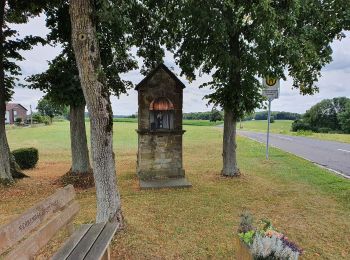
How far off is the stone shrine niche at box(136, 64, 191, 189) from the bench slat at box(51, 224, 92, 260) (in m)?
6.34

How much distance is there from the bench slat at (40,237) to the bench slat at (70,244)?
0.71 ft

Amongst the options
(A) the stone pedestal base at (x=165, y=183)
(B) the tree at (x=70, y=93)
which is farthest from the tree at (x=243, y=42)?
(B) the tree at (x=70, y=93)

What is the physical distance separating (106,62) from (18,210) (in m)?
5.32

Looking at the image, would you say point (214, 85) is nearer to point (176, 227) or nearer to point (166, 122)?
point (166, 122)

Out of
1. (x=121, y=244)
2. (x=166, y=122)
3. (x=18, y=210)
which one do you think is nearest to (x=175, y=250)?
(x=121, y=244)

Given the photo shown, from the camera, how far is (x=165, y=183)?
35.7 ft

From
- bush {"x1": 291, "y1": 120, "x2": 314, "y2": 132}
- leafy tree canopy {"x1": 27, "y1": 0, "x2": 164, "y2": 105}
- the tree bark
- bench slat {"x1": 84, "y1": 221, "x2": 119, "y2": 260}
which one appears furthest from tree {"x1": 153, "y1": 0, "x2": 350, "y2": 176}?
bush {"x1": 291, "y1": 120, "x2": 314, "y2": 132}

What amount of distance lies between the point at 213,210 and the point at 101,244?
13.9ft

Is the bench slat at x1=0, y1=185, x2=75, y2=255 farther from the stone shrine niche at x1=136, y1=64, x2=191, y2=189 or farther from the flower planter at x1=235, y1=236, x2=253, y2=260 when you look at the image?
the stone shrine niche at x1=136, y1=64, x2=191, y2=189

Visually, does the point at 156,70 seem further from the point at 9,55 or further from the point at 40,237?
the point at 40,237

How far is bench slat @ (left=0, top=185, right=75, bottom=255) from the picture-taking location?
3004 mm

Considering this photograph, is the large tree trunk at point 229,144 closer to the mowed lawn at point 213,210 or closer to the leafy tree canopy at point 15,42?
the mowed lawn at point 213,210

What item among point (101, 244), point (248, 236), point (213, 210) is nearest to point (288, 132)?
point (213, 210)

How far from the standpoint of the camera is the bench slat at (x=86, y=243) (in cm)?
394
